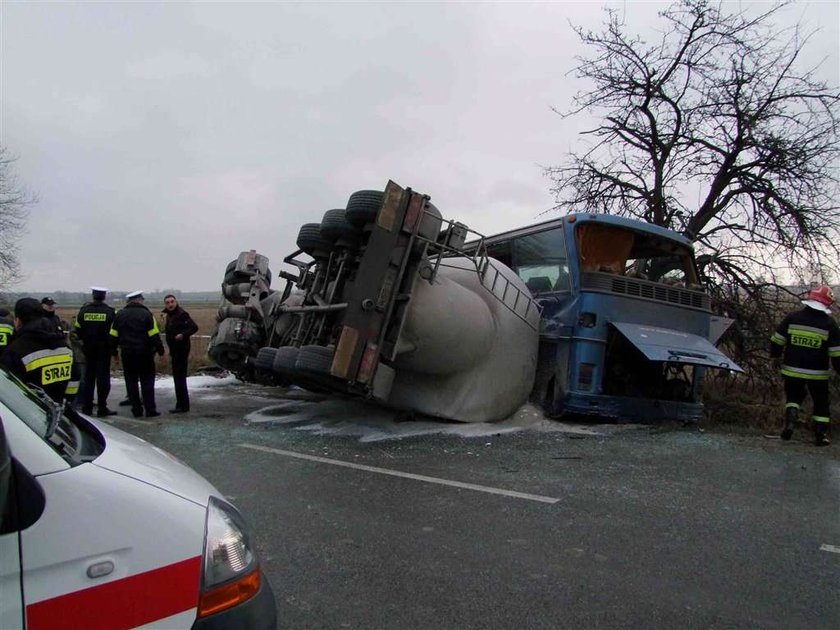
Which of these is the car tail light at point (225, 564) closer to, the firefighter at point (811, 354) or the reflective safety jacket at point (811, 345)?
the firefighter at point (811, 354)

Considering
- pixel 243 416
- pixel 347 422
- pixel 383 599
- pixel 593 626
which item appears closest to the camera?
pixel 593 626

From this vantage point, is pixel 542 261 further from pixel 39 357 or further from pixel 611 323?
pixel 39 357

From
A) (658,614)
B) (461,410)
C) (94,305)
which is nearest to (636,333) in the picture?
(461,410)

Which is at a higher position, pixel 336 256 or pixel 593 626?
pixel 336 256

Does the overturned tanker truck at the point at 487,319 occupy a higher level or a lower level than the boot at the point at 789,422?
A: higher

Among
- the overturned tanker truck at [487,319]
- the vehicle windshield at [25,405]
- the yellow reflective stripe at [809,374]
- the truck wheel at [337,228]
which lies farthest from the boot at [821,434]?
the vehicle windshield at [25,405]

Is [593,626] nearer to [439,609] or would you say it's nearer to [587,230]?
[439,609]

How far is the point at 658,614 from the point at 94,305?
307 inches

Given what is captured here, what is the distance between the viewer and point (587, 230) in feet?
24.3

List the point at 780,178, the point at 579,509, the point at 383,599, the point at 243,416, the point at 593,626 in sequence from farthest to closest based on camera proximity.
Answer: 1. the point at 780,178
2. the point at 243,416
3. the point at 579,509
4. the point at 383,599
5. the point at 593,626

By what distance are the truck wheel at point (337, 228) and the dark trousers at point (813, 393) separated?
15.8 ft

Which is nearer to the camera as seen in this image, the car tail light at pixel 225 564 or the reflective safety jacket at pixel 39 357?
the car tail light at pixel 225 564

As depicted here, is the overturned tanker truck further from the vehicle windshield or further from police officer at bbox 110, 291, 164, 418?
the vehicle windshield

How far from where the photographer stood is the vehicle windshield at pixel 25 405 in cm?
183
